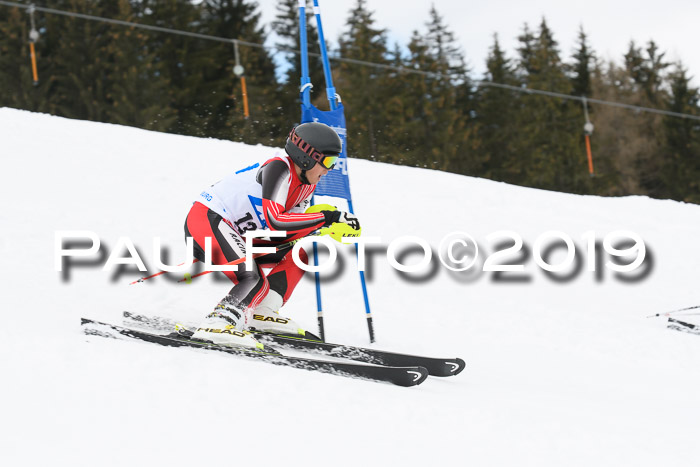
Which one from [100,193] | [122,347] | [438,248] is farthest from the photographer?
[100,193]

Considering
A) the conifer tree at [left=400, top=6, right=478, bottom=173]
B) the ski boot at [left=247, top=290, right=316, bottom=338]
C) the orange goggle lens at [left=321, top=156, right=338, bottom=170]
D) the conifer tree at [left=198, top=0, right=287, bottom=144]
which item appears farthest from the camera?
the conifer tree at [left=400, top=6, right=478, bottom=173]

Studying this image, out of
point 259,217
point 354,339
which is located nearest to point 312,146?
point 259,217

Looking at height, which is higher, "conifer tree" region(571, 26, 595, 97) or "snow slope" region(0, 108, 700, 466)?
"conifer tree" region(571, 26, 595, 97)

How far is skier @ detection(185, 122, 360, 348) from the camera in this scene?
3.94 metres

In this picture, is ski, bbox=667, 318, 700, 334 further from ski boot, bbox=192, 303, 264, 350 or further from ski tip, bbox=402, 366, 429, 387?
ski boot, bbox=192, 303, 264, 350

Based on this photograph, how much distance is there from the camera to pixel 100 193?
8406 millimetres

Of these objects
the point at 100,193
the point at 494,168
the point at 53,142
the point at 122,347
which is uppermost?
the point at 494,168

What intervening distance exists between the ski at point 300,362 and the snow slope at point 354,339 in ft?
Result: 0.29

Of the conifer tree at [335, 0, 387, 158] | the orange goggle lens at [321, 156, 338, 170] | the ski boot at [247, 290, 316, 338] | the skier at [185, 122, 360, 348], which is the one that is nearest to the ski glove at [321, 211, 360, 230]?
the skier at [185, 122, 360, 348]

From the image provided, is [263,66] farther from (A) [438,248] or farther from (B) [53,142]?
(A) [438,248]

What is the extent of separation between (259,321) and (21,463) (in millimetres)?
2391

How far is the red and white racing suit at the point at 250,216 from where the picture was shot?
391 cm

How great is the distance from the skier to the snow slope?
0.48 m

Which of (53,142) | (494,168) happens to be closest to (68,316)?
(53,142)
